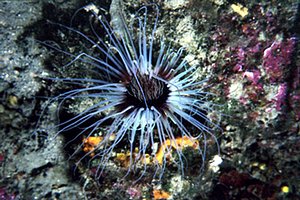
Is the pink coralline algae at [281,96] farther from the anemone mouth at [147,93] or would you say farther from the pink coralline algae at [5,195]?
the pink coralline algae at [5,195]

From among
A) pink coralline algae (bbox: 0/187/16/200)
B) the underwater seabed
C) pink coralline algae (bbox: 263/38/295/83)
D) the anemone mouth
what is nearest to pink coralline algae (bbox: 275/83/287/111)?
the underwater seabed

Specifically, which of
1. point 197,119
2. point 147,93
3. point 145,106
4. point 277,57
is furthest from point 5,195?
point 277,57

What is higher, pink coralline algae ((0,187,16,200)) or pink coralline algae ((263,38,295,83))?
pink coralline algae ((263,38,295,83))

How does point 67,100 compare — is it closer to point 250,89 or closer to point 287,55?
point 250,89

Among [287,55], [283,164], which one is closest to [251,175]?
[283,164]

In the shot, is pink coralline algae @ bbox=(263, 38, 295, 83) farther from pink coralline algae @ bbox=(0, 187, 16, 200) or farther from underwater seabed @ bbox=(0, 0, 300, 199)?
pink coralline algae @ bbox=(0, 187, 16, 200)

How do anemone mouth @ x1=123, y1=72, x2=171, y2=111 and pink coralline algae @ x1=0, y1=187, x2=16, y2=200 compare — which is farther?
anemone mouth @ x1=123, y1=72, x2=171, y2=111

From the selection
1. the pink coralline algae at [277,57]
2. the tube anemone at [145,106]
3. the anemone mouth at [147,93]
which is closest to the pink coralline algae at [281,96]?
the pink coralline algae at [277,57]

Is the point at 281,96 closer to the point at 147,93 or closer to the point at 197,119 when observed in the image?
the point at 197,119
